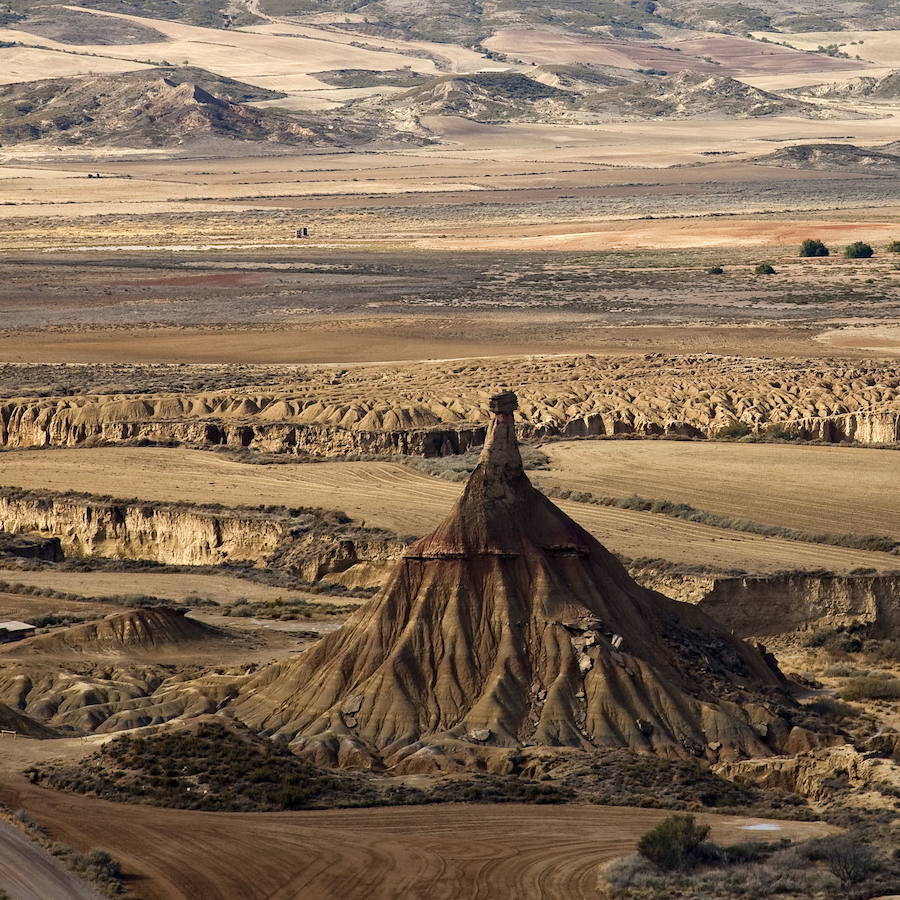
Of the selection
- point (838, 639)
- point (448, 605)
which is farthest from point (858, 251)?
point (448, 605)

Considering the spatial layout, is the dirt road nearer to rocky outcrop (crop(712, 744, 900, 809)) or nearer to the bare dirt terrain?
rocky outcrop (crop(712, 744, 900, 809))

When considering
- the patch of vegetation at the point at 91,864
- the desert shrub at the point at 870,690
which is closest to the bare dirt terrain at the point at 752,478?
the desert shrub at the point at 870,690

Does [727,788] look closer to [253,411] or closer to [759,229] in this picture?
[253,411]

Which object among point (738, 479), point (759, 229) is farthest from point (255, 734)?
point (759, 229)

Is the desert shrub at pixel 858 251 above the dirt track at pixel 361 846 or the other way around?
above

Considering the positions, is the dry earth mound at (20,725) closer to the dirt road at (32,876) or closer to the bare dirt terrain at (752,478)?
the dirt road at (32,876)

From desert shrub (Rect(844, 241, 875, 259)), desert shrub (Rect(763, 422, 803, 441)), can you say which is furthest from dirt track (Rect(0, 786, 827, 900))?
desert shrub (Rect(844, 241, 875, 259))

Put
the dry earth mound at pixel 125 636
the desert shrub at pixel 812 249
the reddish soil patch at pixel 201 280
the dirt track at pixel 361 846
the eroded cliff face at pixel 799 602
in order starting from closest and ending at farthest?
the dirt track at pixel 361 846, the dry earth mound at pixel 125 636, the eroded cliff face at pixel 799 602, the reddish soil patch at pixel 201 280, the desert shrub at pixel 812 249
